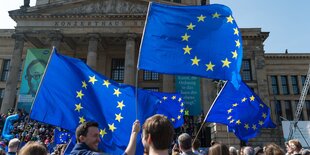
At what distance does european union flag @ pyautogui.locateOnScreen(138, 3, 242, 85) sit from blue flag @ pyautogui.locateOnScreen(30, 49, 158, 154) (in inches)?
38.9

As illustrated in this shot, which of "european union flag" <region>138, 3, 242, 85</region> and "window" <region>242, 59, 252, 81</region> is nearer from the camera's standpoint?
"european union flag" <region>138, 3, 242, 85</region>

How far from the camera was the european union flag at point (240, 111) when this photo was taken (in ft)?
24.3

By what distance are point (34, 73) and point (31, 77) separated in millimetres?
446

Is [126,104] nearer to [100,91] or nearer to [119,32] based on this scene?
[100,91]

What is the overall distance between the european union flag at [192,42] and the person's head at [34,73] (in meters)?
21.7

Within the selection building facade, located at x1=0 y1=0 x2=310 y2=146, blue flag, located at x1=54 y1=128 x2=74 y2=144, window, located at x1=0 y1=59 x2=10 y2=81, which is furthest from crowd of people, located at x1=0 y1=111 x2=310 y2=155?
window, located at x1=0 y1=59 x2=10 y2=81

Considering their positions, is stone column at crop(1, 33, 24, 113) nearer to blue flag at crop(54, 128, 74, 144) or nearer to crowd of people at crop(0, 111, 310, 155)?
blue flag at crop(54, 128, 74, 144)

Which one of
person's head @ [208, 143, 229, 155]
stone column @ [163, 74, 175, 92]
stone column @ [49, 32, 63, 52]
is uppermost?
stone column @ [49, 32, 63, 52]

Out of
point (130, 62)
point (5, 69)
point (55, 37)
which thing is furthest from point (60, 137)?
point (5, 69)

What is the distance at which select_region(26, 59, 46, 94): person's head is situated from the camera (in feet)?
84.3

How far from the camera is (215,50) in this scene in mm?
6574

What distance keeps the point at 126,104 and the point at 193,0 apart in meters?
34.0

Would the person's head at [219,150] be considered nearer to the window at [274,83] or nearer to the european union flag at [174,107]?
the european union flag at [174,107]

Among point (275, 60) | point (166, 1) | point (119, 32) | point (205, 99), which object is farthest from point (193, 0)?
point (275, 60)
